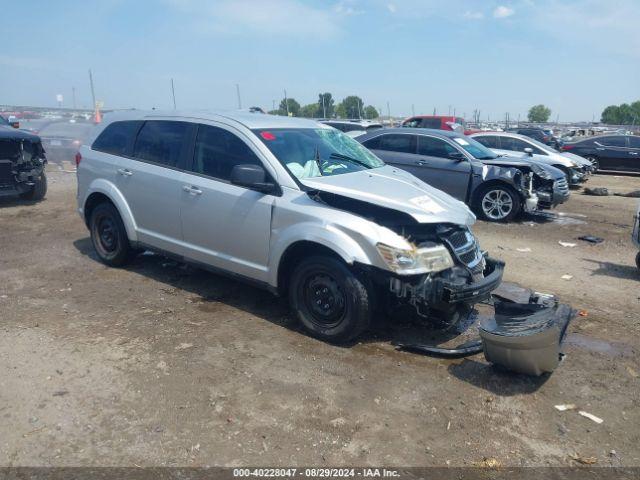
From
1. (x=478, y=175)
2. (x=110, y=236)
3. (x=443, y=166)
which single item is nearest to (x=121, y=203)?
(x=110, y=236)

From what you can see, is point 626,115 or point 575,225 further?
point 626,115

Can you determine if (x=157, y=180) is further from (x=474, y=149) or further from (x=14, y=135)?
(x=474, y=149)

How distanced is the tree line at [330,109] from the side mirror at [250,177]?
27659mm

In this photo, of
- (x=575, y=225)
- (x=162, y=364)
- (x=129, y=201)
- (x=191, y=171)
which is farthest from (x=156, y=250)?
(x=575, y=225)

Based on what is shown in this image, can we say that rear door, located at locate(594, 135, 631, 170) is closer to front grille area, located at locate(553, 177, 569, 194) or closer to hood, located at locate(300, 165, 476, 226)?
front grille area, located at locate(553, 177, 569, 194)

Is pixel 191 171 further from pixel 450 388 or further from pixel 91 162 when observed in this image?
pixel 450 388

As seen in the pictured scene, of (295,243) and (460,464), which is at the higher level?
(295,243)

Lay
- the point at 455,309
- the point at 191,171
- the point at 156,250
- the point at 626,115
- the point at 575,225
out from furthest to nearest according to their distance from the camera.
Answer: the point at 626,115, the point at 575,225, the point at 156,250, the point at 191,171, the point at 455,309

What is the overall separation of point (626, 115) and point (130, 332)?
338 feet

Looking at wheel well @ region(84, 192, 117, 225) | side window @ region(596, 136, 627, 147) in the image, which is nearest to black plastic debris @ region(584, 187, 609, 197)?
side window @ region(596, 136, 627, 147)

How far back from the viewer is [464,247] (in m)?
4.52

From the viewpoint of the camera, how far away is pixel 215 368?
3994 mm

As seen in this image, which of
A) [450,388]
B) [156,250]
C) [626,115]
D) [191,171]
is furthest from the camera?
[626,115]

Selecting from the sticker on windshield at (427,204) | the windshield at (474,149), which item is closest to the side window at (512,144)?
the windshield at (474,149)
